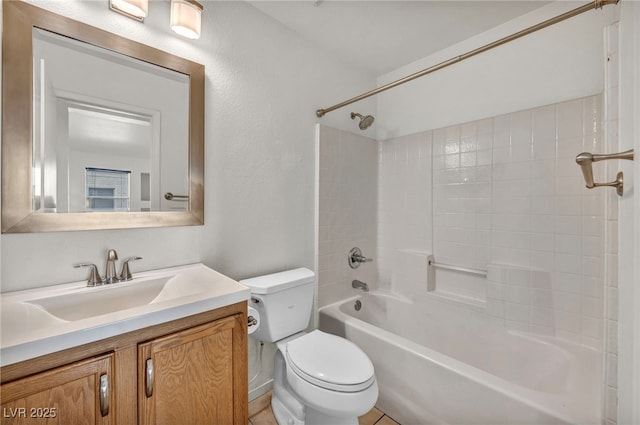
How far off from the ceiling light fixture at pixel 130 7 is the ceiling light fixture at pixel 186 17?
0.12 metres

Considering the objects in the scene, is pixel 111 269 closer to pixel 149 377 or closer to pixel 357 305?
pixel 149 377

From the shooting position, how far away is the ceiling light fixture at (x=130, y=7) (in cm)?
117

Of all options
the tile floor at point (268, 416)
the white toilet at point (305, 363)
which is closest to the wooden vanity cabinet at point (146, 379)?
the white toilet at point (305, 363)

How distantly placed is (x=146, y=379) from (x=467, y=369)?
1.32 m

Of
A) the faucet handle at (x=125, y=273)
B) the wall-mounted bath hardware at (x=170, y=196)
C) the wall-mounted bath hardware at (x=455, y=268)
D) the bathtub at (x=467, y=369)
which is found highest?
the wall-mounted bath hardware at (x=170, y=196)

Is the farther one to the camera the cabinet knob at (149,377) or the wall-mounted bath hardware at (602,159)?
the cabinet knob at (149,377)

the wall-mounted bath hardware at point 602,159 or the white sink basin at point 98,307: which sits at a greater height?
the wall-mounted bath hardware at point 602,159

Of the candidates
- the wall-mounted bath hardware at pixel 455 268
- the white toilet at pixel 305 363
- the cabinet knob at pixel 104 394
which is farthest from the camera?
the wall-mounted bath hardware at pixel 455 268

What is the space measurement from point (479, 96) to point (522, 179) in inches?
26.0

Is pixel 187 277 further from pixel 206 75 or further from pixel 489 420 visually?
pixel 489 420

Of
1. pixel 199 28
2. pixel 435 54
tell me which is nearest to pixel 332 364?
pixel 199 28

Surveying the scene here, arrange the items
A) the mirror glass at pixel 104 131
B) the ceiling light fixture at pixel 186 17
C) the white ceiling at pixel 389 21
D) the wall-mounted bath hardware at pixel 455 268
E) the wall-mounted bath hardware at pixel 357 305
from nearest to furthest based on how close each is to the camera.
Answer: the mirror glass at pixel 104 131
the ceiling light fixture at pixel 186 17
the white ceiling at pixel 389 21
the wall-mounted bath hardware at pixel 455 268
the wall-mounted bath hardware at pixel 357 305

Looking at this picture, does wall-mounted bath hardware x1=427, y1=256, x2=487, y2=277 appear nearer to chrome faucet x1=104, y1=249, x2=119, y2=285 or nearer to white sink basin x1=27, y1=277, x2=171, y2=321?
white sink basin x1=27, y1=277, x2=171, y2=321

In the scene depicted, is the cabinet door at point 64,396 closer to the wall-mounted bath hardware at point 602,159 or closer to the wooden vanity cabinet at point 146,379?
the wooden vanity cabinet at point 146,379
